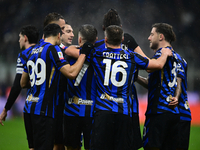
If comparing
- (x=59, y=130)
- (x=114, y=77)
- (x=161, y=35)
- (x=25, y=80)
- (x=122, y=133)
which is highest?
(x=161, y=35)

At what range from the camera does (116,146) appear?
3158 millimetres

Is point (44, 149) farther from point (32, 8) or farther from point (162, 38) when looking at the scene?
point (32, 8)

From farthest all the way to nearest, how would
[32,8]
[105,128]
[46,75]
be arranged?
[32,8]
[46,75]
[105,128]

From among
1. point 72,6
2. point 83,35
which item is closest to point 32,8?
point 72,6

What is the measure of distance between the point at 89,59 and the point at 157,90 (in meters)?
1.06

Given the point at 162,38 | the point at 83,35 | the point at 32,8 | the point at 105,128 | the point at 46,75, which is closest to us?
the point at 105,128

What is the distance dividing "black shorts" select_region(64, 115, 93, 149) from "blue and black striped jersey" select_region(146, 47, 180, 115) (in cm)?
88

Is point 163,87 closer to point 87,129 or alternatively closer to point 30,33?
point 87,129

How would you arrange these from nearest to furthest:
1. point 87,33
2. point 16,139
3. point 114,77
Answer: point 114,77 → point 87,33 → point 16,139

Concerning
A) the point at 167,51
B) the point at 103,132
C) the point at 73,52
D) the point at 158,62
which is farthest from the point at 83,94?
the point at 167,51

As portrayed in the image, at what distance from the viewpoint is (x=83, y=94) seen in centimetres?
361

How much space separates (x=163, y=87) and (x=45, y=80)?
1.58 meters

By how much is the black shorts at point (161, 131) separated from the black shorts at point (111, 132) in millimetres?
548

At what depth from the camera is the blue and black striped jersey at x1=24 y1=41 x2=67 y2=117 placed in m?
3.33
